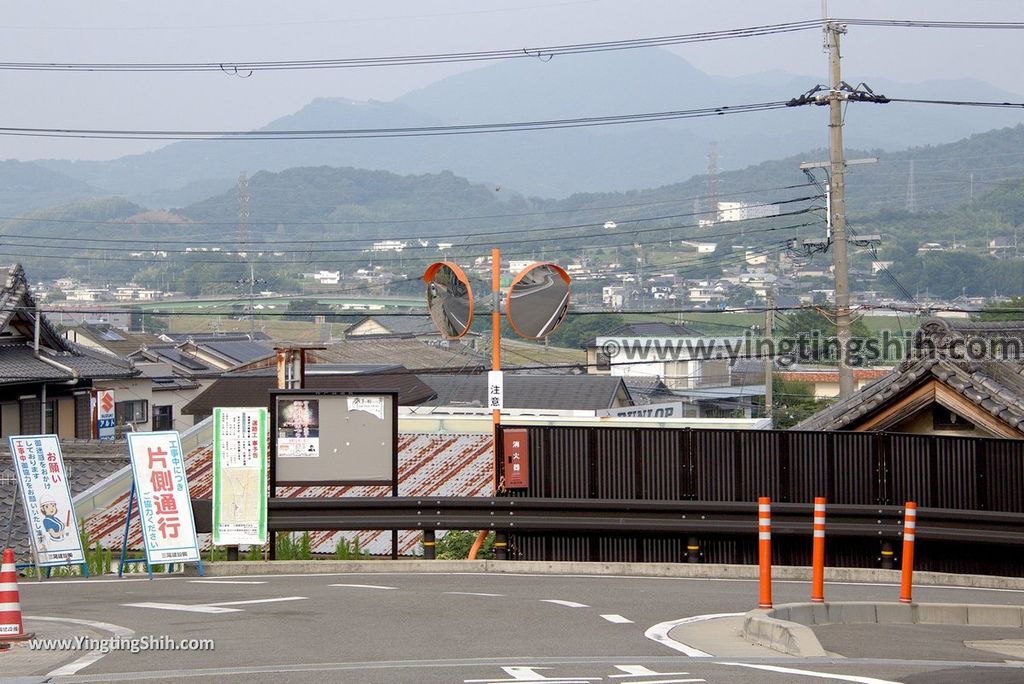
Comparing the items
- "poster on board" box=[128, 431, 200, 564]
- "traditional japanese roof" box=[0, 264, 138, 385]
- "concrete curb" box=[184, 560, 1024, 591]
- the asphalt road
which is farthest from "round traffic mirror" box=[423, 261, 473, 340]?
"traditional japanese roof" box=[0, 264, 138, 385]

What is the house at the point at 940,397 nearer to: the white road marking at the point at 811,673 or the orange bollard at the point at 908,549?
the orange bollard at the point at 908,549

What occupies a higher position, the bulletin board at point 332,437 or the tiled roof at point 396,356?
the tiled roof at point 396,356

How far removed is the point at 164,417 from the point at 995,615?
48.6 meters

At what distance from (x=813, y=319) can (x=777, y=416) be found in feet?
71.1

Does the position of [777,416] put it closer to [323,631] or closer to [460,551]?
[460,551]

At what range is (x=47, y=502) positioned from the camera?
598 inches

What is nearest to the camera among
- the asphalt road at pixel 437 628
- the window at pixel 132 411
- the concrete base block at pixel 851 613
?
the asphalt road at pixel 437 628

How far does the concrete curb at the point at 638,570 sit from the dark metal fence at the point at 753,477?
606 millimetres

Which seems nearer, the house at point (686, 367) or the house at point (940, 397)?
the house at point (940, 397)

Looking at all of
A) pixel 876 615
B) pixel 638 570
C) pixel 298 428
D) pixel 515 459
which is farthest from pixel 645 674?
→ pixel 298 428

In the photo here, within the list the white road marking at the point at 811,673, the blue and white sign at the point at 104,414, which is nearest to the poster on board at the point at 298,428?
the white road marking at the point at 811,673

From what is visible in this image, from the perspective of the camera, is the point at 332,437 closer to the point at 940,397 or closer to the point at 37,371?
the point at 940,397

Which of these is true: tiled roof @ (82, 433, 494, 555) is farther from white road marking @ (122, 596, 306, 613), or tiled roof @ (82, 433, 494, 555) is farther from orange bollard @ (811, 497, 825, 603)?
orange bollard @ (811, 497, 825, 603)

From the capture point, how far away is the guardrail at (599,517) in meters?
15.5
